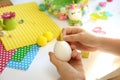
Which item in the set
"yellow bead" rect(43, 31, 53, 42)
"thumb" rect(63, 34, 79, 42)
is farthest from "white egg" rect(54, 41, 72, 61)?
"yellow bead" rect(43, 31, 53, 42)

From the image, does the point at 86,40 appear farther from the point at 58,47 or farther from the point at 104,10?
the point at 104,10

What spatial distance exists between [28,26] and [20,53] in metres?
0.16

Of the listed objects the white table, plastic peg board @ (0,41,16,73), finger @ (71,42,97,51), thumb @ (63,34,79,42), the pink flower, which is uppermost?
the pink flower

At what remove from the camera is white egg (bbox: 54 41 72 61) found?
595 mm

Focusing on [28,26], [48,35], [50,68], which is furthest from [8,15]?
[50,68]

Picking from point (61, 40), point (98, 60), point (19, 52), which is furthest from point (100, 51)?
point (19, 52)

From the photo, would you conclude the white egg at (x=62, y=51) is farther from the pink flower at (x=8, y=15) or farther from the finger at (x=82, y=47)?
the pink flower at (x=8, y=15)

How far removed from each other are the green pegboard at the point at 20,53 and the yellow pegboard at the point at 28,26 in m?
0.02

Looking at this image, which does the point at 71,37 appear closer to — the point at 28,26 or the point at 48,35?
the point at 48,35

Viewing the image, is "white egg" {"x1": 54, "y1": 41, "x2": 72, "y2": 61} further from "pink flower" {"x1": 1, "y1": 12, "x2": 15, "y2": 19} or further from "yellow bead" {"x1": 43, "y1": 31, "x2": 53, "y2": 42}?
"pink flower" {"x1": 1, "y1": 12, "x2": 15, "y2": 19}

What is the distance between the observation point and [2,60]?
2.35ft

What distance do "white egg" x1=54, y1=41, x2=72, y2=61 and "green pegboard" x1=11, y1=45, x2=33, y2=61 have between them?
0.52ft

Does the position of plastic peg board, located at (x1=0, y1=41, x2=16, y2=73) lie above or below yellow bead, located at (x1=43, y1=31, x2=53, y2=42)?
below

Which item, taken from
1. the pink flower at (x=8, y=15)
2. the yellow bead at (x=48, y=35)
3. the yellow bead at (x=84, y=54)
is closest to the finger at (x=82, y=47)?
the yellow bead at (x=84, y=54)
